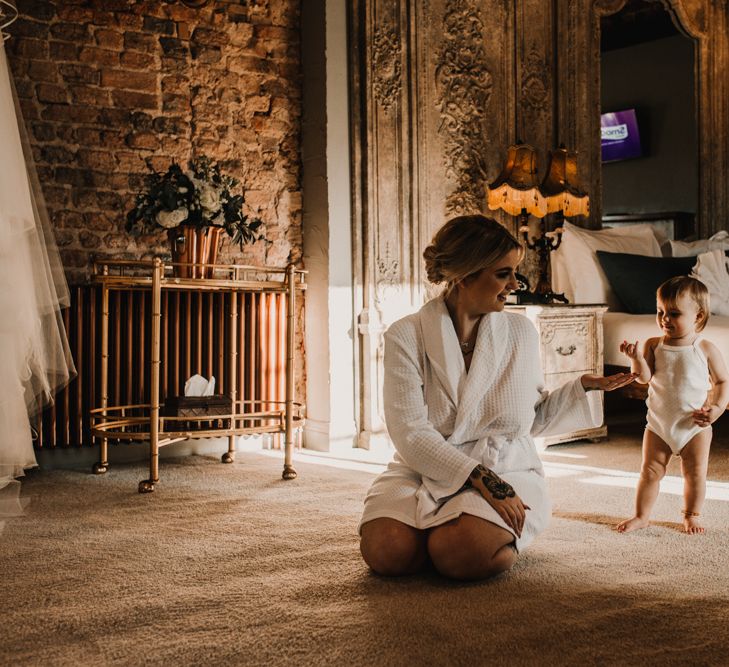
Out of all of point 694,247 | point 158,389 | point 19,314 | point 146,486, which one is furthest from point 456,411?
point 694,247

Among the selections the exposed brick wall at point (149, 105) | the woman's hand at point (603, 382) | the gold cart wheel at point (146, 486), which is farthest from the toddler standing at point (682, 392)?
the exposed brick wall at point (149, 105)

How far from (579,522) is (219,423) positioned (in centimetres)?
173

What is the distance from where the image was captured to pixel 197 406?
3342mm

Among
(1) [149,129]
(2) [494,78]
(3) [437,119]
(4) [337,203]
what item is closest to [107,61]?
(1) [149,129]

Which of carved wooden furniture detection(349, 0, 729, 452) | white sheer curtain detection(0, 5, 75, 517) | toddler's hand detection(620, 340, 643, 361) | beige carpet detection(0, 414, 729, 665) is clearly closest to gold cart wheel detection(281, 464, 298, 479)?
beige carpet detection(0, 414, 729, 665)

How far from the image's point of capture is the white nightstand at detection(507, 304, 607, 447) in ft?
13.0

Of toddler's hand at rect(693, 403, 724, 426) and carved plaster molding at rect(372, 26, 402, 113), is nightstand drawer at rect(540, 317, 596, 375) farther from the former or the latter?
toddler's hand at rect(693, 403, 724, 426)

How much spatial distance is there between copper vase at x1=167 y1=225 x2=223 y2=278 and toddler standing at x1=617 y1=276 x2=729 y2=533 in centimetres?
185

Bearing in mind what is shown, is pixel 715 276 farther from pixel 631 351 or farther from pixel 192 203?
pixel 192 203

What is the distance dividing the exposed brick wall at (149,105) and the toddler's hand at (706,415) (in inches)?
93.0

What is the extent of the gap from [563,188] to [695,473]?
2.17 meters

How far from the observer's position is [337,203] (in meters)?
4.04

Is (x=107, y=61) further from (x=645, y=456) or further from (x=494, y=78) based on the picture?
(x=645, y=456)

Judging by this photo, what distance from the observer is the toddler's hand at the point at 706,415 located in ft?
7.79
